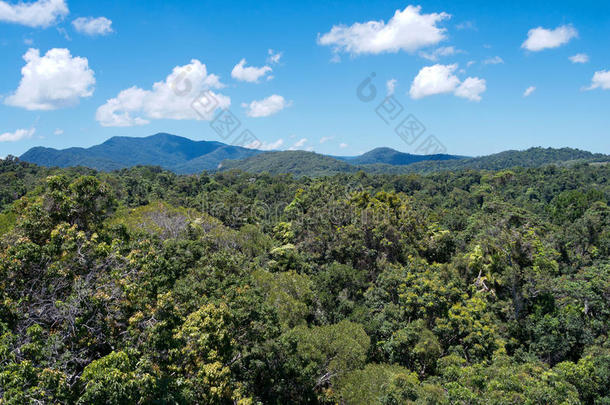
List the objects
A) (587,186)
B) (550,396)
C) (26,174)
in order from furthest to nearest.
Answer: (587,186) < (26,174) < (550,396)

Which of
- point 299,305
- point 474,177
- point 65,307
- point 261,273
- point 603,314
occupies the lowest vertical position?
point 603,314

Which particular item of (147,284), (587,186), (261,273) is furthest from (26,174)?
(587,186)

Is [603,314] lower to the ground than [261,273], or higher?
lower

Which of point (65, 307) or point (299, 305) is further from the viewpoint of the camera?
point (299, 305)

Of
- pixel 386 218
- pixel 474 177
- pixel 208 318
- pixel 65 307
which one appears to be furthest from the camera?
pixel 474 177

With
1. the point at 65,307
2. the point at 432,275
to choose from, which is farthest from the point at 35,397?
the point at 432,275

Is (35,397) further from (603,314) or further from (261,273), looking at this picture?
(603,314)
